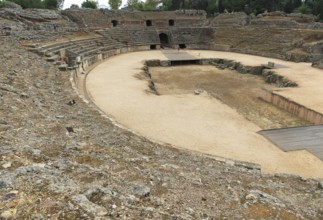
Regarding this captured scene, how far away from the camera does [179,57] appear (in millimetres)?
29672

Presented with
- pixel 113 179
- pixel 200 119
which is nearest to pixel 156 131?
pixel 200 119

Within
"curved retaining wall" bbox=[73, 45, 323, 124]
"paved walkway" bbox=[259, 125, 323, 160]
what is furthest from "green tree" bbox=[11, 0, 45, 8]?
"paved walkway" bbox=[259, 125, 323, 160]

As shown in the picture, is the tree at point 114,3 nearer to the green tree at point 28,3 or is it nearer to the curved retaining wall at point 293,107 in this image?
the green tree at point 28,3

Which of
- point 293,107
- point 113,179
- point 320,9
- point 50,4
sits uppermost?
point 50,4

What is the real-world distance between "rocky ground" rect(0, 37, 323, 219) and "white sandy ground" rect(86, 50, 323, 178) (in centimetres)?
166

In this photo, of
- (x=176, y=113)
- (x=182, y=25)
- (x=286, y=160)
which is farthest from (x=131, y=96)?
(x=182, y=25)

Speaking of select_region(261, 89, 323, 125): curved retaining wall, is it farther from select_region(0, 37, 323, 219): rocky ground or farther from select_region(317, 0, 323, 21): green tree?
select_region(317, 0, 323, 21): green tree

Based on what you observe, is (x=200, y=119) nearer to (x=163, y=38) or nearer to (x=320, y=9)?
(x=163, y=38)

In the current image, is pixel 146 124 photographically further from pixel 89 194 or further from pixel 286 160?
pixel 89 194

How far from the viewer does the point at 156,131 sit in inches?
450

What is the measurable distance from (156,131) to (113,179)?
6.36 metres

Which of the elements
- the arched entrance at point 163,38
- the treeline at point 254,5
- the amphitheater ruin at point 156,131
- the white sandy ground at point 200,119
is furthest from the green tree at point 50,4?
the white sandy ground at point 200,119

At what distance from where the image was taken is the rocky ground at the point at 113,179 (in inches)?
154

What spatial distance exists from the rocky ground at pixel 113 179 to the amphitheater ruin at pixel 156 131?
0.03 meters
